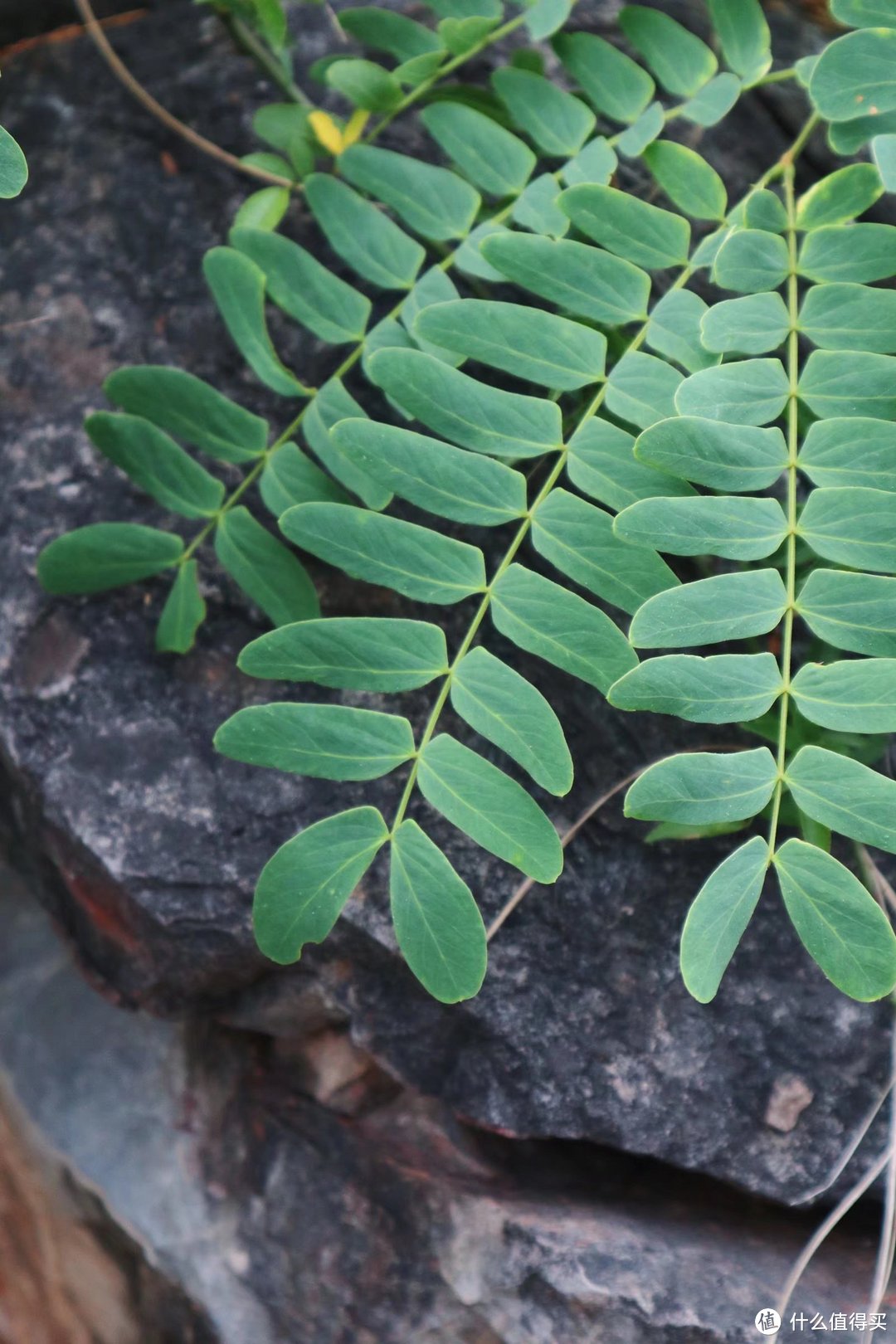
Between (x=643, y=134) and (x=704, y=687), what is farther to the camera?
(x=643, y=134)

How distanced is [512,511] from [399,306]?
1.17 feet

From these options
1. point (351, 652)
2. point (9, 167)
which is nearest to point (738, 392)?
point (351, 652)

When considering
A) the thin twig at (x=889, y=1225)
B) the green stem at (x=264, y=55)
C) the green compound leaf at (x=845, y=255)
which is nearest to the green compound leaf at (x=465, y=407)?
the green compound leaf at (x=845, y=255)

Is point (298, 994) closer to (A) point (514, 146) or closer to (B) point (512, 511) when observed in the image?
(B) point (512, 511)

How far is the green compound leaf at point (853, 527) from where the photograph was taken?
3.35 ft

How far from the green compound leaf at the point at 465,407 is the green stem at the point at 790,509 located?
9.1 inches

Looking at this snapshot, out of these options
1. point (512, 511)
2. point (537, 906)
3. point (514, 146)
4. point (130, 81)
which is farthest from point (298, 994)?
point (130, 81)

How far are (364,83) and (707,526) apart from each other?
30.0 inches

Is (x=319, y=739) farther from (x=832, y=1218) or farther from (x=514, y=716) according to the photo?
(x=832, y=1218)

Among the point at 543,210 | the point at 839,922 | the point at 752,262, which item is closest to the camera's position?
the point at 839,922

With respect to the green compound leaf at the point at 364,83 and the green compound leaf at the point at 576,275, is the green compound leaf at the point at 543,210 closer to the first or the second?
the green compound leaf at the point at 576,275

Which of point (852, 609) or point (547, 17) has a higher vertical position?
point (547, 17)

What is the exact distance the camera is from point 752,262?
1.16 meters

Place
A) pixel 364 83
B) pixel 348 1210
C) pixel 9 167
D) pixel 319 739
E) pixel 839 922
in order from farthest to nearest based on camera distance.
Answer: pixel 348 1210, pixel 364 83, pixel 319 739, pixel 839 922, pixel 9 167
